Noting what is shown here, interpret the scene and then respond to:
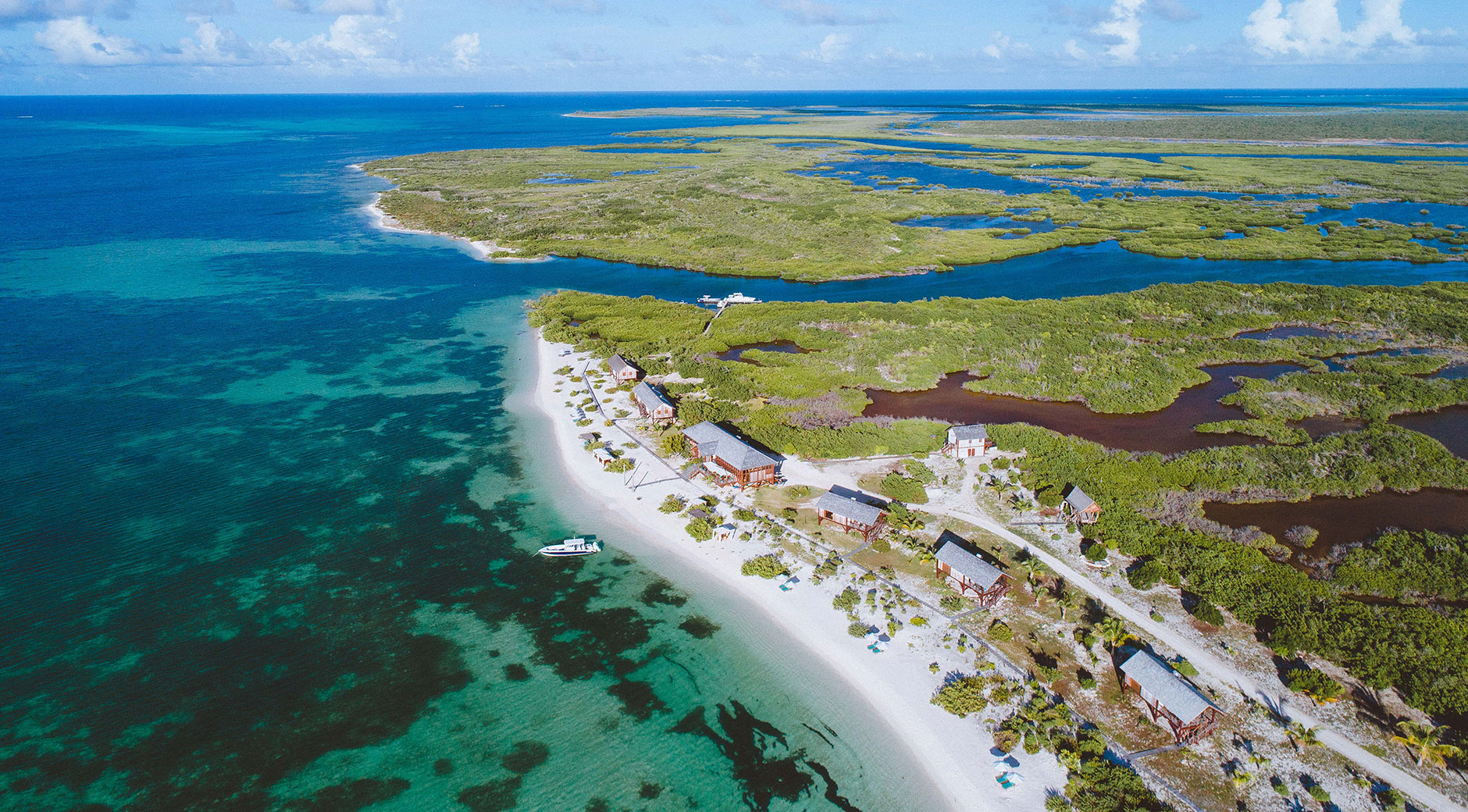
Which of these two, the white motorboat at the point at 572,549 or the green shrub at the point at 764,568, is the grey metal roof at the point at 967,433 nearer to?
the green shrub at the point at 764,568

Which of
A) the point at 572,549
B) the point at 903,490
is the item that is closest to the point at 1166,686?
the point at 903,490

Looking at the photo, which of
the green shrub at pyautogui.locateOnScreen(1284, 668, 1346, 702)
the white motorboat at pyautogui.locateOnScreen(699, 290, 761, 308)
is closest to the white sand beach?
the white motorboat at pyautogui.locateOnScreen(699, 290, 761, 308)

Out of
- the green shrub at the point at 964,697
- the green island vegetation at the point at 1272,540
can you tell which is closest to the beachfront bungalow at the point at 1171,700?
the green shrub at the point at 964,697

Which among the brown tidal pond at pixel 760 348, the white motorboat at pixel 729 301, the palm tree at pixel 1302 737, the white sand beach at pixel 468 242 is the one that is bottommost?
the palm tree at pixel 1302 737

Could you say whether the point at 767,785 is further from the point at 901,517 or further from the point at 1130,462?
the point at 1130,462

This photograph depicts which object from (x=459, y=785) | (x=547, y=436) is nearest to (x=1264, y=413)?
(x=547, y=436)
